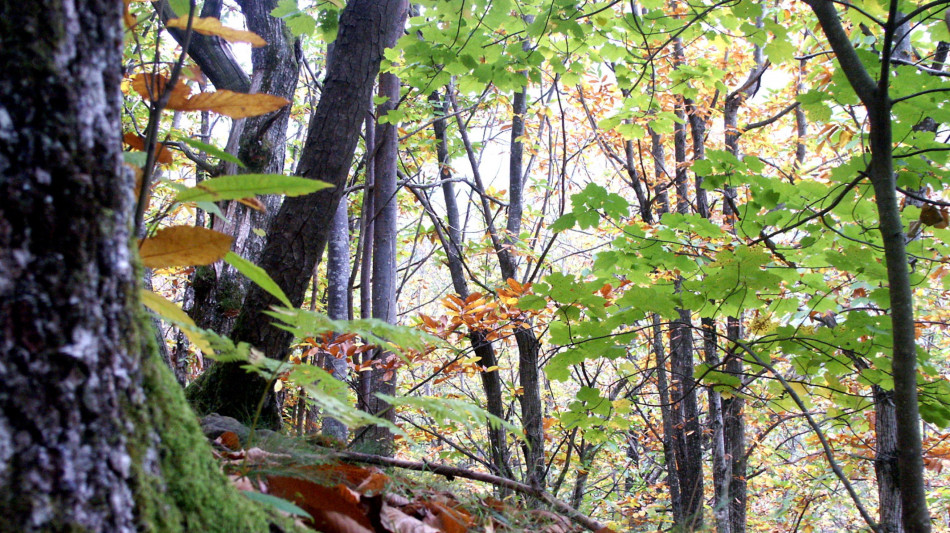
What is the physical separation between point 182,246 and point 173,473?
0.40 m

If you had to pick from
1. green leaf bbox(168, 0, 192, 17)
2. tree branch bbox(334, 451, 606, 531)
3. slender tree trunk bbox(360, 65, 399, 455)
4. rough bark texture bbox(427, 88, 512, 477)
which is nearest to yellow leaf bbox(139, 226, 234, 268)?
green leaf bbox(168, 0, 192, 17)

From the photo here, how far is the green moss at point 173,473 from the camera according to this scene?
0.63 m

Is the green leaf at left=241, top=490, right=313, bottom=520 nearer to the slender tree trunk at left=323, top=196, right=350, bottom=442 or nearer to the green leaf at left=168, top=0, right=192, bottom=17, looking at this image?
the green leaf at left=168, top=0, right=192, bottom=17

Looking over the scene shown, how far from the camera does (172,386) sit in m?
0.77

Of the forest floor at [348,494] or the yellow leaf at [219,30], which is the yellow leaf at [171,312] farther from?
the yellow leaf at [219,30]

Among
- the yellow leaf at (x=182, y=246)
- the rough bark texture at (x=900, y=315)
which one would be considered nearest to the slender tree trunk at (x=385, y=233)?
the rough bark texture at (x=900, y=315)

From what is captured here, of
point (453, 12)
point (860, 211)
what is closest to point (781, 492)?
point (860, 211)

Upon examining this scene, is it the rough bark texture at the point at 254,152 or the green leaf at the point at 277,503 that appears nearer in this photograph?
the green leaf at the point at 277,503

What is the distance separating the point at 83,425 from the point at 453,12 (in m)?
2.77

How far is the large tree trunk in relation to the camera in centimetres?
51

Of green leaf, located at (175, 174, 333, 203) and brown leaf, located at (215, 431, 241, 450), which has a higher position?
green leaf, located at (175, 174, 333, 203)

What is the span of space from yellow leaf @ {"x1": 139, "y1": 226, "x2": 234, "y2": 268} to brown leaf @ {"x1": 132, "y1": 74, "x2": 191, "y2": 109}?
223mm

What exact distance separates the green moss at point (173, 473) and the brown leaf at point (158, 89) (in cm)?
45

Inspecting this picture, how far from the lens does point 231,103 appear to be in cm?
100
